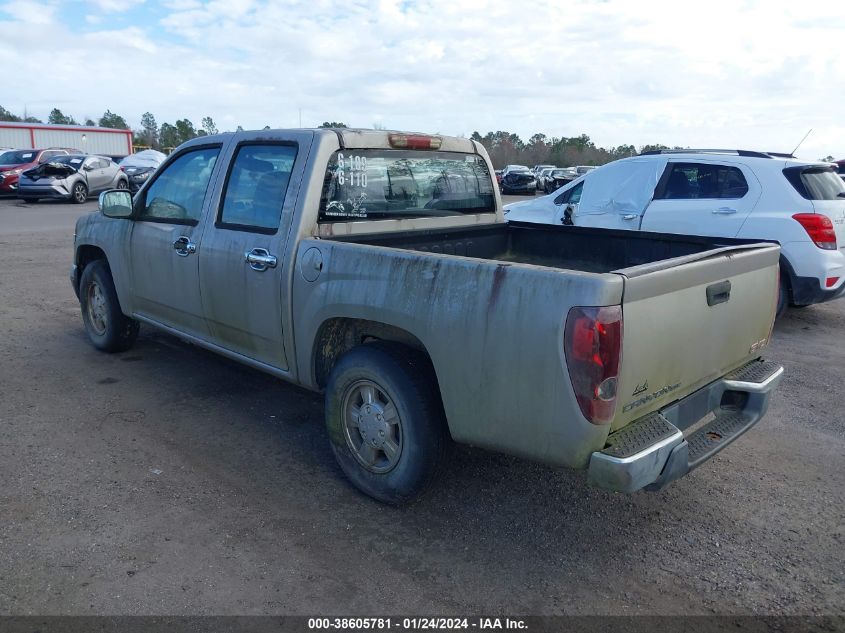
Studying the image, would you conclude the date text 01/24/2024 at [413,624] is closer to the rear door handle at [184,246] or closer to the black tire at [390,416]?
the black tire at [390,416]

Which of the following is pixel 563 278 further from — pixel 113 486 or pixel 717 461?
pixel 113 486

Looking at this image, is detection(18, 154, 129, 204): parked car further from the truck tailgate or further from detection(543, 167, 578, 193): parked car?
the truck tailgate

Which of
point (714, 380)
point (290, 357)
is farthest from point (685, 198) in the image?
point (290, 357)

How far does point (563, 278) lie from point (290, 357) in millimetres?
1900

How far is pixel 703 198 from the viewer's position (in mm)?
7609

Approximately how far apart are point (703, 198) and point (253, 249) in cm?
540

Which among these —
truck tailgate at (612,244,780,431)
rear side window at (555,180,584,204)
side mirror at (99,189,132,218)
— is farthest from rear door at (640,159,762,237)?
side mirror at (99,189,132,218)

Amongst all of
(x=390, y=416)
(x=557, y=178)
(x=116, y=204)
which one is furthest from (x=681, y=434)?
(x=557, y=178)

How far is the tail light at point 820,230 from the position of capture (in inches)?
269

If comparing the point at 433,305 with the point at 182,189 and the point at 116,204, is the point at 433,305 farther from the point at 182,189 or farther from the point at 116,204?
the point at 116,204

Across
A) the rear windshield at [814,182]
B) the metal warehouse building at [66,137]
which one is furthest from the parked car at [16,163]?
the rear windshield at [814,182]

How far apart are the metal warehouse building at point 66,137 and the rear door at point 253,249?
45428mm

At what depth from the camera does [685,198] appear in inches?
305

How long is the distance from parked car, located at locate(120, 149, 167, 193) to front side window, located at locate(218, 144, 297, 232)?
22.3 metres
